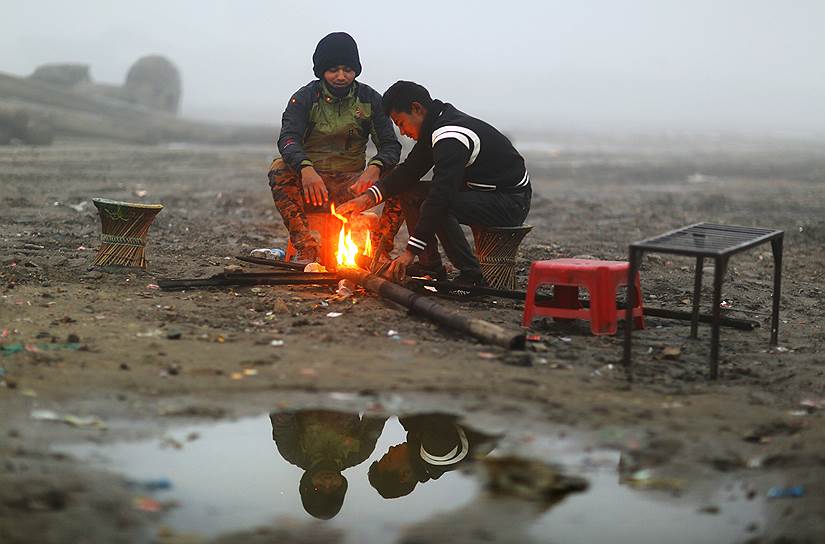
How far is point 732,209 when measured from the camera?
18.1 m

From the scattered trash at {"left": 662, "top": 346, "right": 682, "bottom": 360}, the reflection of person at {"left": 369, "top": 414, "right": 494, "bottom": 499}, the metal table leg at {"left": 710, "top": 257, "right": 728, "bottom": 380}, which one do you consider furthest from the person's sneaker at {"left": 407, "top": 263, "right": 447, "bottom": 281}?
the reflection of person at {"left": 369, "top": 414, "right": 494, "bottom": 499}

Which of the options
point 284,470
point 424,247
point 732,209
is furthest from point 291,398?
point 732,209

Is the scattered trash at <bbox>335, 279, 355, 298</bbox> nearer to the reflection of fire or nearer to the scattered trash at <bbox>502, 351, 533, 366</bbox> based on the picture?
the reflection of fire

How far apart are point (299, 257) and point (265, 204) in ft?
20.0

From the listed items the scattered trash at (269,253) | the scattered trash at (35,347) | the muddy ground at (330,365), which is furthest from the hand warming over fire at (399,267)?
the scattered trash at (35,347)

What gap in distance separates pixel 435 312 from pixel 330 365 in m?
1.15

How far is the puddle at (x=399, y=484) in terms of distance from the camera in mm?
4234

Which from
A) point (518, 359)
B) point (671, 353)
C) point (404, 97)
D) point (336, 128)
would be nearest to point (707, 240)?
point (671, 353)

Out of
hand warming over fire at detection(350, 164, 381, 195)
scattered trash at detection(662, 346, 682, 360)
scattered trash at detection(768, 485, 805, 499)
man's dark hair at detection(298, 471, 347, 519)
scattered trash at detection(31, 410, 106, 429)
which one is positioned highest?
hand warming over fire at detection(350, 164, 381, 195)

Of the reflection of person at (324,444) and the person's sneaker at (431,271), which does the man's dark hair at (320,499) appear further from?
the person's sneaker at (431,271)

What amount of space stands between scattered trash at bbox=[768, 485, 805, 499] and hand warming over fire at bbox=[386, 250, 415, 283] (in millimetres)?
3877

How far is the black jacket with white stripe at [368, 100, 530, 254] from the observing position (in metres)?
7.98

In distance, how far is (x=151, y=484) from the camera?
14.8ft

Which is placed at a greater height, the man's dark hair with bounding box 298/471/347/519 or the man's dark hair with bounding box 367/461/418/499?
the man's dark hair with bounding box 298/471/347/519
